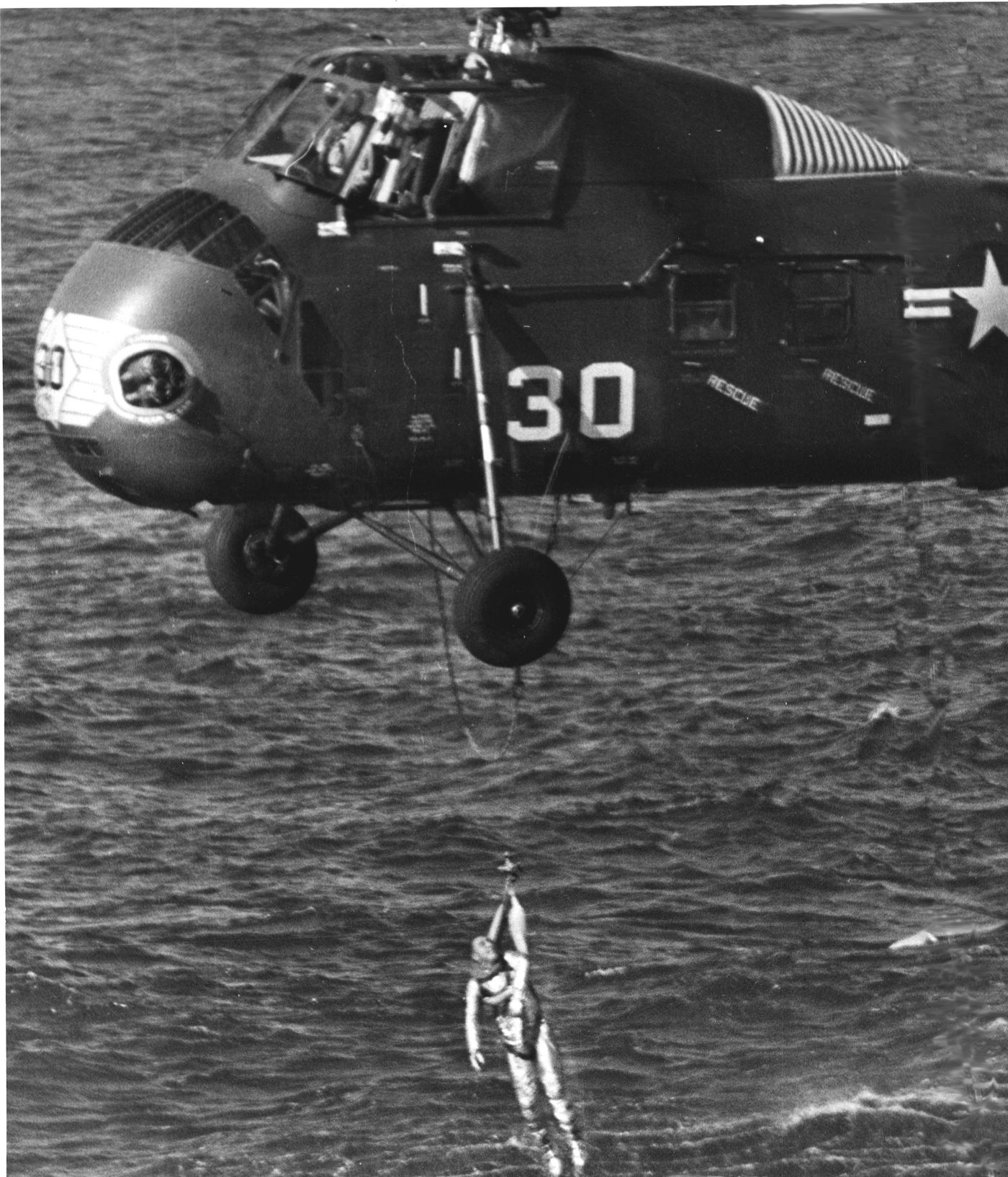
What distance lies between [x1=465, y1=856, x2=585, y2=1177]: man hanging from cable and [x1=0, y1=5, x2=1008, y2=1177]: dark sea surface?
31 centimetres

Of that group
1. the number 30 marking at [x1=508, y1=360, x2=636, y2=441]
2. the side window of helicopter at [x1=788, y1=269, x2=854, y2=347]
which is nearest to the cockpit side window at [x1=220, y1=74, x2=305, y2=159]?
the number 30 marking at [x1=508, y1=360, x2=636, y2=441]

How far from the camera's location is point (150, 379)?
749 inches

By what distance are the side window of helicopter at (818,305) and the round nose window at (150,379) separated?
4.59m

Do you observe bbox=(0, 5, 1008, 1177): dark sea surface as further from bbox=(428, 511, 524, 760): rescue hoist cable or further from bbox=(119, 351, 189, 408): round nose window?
bbox=(119, 351, 189, 408): round nose window

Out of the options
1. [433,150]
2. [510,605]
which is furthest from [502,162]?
[510,605]

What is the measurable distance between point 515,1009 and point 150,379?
250 inches

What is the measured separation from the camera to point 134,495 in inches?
766

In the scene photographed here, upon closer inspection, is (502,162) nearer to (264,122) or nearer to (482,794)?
(264,122)

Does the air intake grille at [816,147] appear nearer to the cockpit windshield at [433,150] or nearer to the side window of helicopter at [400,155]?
the cockpit windshield at [433,150]

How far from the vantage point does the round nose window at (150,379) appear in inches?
748

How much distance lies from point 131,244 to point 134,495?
183 cm

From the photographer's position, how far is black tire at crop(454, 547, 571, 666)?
63.2 ft

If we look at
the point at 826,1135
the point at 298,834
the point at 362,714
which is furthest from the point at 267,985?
the point at 826,1135

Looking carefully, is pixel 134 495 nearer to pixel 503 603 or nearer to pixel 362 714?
pixel 503 603
